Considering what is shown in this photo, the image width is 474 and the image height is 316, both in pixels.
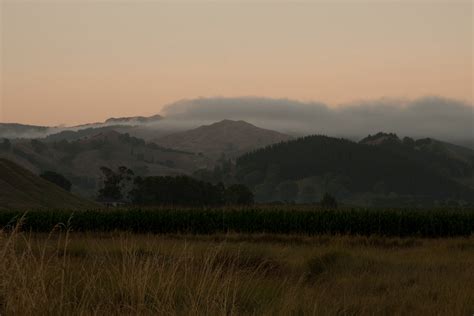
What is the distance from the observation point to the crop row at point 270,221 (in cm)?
3622

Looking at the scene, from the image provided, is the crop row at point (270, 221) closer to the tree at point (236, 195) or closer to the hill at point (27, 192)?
the hill at point (27, 192)

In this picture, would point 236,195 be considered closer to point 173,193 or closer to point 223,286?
point 173,193

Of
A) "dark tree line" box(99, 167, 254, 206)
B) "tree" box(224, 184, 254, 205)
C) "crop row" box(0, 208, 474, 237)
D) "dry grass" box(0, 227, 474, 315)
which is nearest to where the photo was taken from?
"dry grass" box(0, 227, 474, 315)

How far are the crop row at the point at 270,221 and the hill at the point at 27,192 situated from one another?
105 feet

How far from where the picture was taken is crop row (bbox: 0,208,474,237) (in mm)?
36219

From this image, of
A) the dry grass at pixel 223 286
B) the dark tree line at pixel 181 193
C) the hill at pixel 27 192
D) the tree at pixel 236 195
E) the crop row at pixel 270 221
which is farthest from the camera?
the tree at pixel 236 195

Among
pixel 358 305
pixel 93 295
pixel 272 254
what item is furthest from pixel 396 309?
pixel 272 254

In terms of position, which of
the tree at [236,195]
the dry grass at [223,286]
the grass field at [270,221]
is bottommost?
the tree at [236,195]

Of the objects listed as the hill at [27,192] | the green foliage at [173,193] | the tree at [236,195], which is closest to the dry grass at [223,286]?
the hill at [27,192]

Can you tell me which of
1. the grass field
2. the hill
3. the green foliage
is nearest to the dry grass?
the grass field

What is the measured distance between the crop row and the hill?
1262 inches

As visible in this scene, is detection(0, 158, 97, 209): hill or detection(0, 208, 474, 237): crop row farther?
detection(0, 158, 97, 209): hill

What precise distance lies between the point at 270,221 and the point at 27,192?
167 feet

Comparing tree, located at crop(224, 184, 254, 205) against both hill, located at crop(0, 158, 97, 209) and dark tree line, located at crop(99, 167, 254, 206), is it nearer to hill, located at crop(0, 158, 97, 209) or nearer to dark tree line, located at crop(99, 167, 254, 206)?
dark tree line, located at crop(99, 167, 254, 206)
